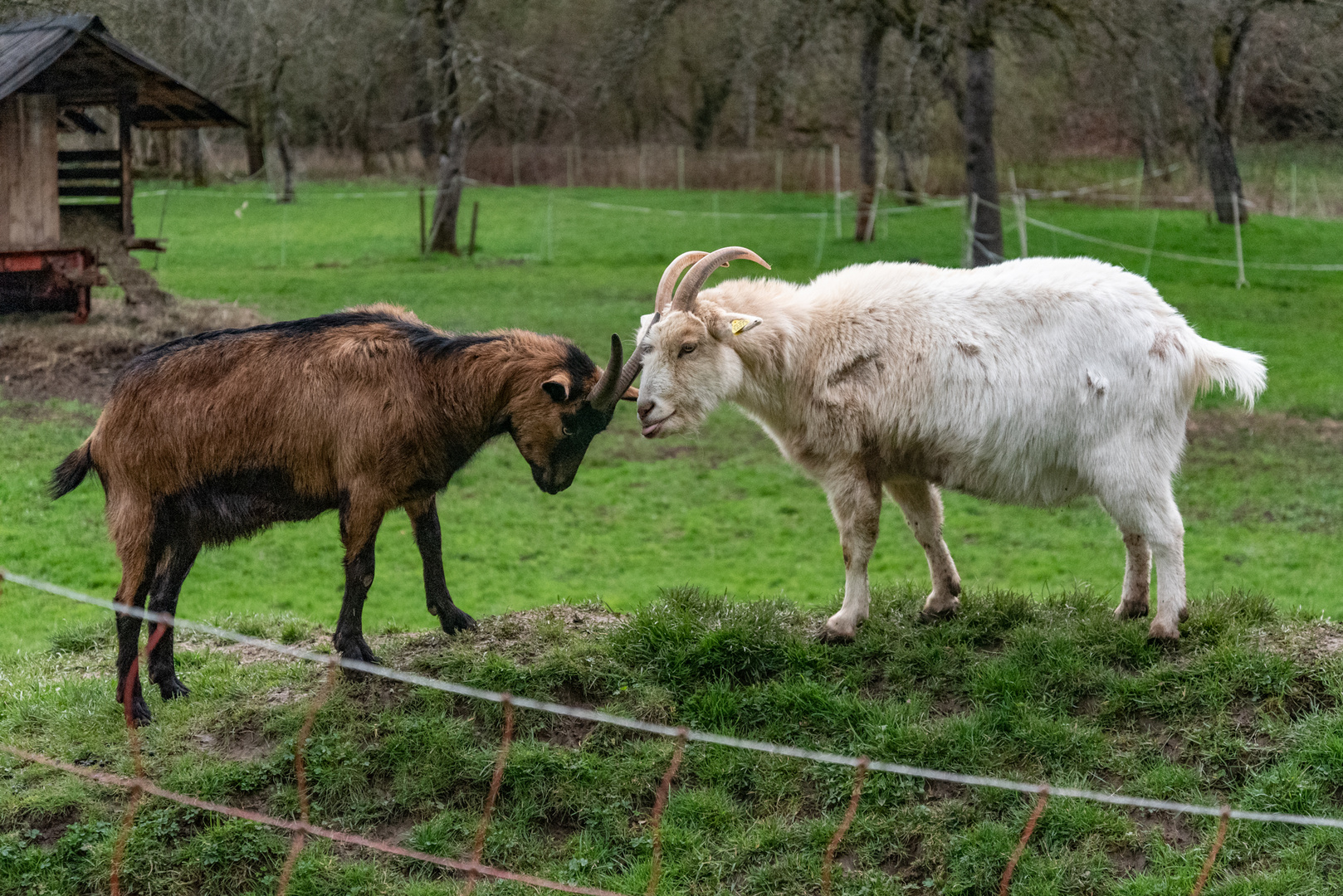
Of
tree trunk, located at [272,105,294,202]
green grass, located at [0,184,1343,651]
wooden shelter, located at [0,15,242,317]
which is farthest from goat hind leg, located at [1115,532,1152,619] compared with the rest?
tree trunk, located at [272,105,294,202]

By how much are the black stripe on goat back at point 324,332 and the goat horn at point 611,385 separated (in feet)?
2.12

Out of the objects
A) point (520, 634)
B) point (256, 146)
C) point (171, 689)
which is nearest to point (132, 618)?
point (171, 689)

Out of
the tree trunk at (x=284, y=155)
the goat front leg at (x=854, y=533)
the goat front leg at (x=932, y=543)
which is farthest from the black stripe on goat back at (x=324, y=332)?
the tree trunk at (x=284, y=155)

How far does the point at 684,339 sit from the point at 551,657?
6.00 ft

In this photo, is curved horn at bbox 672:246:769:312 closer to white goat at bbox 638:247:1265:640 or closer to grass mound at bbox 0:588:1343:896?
white goat at bbox 638:247:1265:640

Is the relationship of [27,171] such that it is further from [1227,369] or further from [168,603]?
[1227,369]

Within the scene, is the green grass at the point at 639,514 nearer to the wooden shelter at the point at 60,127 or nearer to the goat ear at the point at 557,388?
the wooden shelter at the point at 60,127

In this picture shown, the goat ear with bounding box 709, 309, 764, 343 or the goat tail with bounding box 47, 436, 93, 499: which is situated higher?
the goat ear with bounding box 709, 309, 764, 343

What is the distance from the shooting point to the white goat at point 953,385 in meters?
6.04

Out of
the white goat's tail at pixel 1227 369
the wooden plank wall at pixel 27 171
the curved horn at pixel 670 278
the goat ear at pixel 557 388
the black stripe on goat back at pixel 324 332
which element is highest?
the wooden plank wall at pixel 27 171

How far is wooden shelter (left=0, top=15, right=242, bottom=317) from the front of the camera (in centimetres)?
1181

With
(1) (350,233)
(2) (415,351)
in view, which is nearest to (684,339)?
(2) (415,351)

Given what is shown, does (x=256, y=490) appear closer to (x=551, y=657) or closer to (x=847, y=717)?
(x=551, y=657)

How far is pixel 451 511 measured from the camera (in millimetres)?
12859
